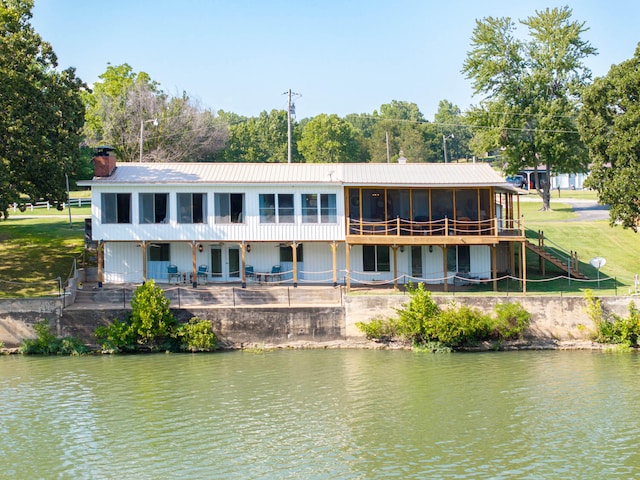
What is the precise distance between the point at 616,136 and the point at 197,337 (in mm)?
21788

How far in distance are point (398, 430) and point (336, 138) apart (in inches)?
2777

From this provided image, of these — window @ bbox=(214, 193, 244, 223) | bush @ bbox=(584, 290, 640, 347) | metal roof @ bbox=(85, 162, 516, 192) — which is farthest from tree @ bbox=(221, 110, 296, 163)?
bush @ bbox=(584, 290, 640, 347)

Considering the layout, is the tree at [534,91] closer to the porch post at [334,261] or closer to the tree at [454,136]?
the porch post at [334,261]

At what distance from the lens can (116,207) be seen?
4250 centimetres

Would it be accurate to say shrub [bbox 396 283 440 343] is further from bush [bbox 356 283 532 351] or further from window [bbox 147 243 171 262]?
window [bbox 147 243 171 262]

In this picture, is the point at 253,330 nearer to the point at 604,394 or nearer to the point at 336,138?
the point at 604,394

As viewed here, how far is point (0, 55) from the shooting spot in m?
41.9

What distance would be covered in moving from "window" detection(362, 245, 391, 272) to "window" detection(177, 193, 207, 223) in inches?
304

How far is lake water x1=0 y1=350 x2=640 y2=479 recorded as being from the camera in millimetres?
23484

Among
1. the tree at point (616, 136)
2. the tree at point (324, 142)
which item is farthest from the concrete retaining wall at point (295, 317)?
the tree at point (324, 142)

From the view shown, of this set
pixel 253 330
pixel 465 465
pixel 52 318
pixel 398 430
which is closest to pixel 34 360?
pixel 52 318

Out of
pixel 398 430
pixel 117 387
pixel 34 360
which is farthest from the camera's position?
pixel 34 360

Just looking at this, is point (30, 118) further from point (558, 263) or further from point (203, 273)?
point (558, 263)

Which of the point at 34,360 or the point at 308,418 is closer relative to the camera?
the point at 308,418
